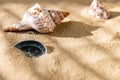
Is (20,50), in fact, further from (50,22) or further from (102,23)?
(102,23)

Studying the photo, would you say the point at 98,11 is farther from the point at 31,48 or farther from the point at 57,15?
the point at 31,48

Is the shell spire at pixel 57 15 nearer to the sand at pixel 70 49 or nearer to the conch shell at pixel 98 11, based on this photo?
the sand at pixel 70 49

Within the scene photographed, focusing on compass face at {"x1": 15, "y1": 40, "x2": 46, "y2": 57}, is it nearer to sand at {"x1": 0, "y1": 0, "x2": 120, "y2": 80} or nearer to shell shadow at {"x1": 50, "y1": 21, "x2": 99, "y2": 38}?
sand at {"x1": 0, "y1": 0, "x2": 120, "y2": 80}

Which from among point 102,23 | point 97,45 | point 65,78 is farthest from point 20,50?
point 102,23

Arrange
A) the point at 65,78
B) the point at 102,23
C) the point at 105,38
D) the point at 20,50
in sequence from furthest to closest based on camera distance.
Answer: the point at 102,23, the point at 105,38, the point at 20,50, the point at 65,78

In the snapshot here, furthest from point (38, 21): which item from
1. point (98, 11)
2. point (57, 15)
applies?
point (98, 11)

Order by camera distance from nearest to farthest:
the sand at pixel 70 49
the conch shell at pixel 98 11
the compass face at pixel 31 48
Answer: the sand at pixel 70 49 → the compass face at pixel 31 48 → the conch shell at pixel 98 11

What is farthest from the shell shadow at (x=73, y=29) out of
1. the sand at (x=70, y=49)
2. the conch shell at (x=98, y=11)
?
the conch shell at (x=98, y=11)
